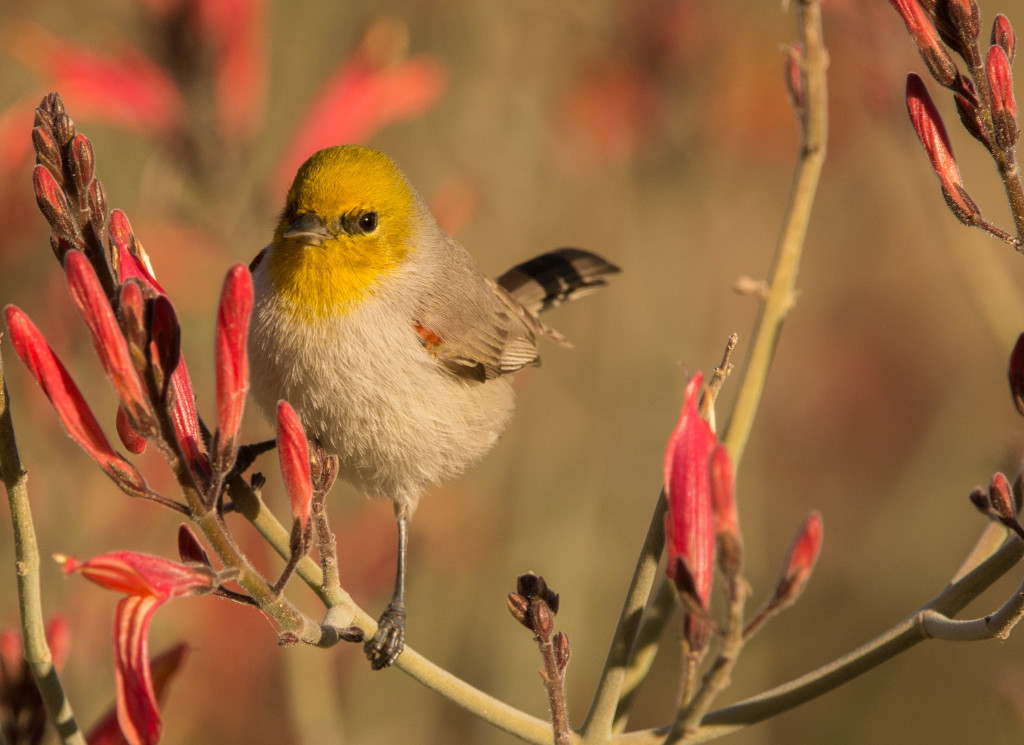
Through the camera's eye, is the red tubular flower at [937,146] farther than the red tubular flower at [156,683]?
No

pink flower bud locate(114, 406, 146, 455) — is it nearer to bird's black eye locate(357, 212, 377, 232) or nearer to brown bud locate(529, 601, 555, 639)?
brown bud locate(529, 601, 555, 639)

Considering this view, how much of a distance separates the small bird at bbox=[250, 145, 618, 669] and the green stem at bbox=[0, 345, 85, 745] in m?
0.88

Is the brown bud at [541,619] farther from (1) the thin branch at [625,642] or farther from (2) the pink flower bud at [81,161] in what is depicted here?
(2) the pink flower bud at [81,161]

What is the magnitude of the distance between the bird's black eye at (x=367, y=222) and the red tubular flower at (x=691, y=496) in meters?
1.58

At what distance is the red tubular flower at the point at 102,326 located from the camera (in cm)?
157

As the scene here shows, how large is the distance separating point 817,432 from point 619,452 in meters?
1.29

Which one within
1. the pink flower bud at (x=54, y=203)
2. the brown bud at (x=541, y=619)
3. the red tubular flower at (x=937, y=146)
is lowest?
the brown bud at (x=541, y=619)

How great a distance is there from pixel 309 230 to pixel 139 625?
1.44 m

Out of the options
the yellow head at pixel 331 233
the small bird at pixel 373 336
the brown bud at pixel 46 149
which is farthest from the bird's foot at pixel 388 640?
the brown bud at pixel 46 149

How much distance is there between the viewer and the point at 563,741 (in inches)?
69.9

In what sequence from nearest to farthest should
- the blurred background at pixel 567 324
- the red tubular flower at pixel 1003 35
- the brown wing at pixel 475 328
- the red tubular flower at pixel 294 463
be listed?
the red tubular flower at pixel 294 463
the red tubular flower at pixel 1003 35
the brown wing at pixel 475 328
the blurred background at pixel 567 324

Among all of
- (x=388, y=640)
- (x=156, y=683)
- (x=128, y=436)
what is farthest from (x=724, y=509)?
(x=388, y=640)

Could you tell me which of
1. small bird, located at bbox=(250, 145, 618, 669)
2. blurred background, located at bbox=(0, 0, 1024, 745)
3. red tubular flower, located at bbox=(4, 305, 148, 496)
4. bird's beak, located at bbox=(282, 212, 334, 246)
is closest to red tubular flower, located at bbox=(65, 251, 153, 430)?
red tubular flower, located at bbox=(4, 305, 148, 496)

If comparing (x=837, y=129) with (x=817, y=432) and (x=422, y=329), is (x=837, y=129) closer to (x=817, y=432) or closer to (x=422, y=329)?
(x=817, y=432)
